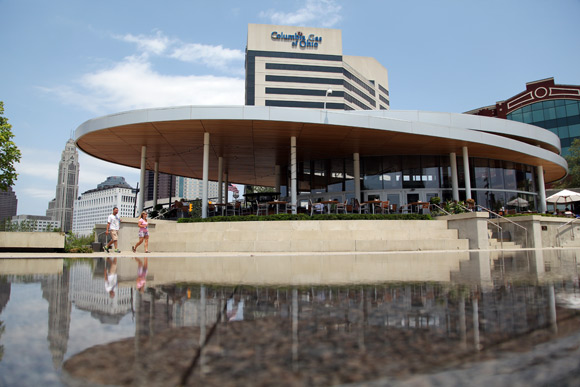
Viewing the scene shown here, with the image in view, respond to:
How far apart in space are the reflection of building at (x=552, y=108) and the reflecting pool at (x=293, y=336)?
62696 millimetres

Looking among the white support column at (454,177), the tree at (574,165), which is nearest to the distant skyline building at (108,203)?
the tree at (574,165)

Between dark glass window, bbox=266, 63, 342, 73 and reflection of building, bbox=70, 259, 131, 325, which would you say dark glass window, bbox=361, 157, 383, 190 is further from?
dark glass window, bbox=266, 63, 342, 73

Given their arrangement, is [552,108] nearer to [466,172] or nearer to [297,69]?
[466,172]

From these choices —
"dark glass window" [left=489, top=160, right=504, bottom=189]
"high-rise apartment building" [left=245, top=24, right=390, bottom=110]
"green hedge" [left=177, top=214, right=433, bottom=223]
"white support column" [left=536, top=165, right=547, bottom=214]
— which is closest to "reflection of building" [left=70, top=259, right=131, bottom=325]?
"green hedge" [left=177, top=214, right=433, bottom=223]

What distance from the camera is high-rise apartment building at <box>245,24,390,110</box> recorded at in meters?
92.6

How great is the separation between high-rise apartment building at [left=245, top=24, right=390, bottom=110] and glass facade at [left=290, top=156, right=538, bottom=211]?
66.9m

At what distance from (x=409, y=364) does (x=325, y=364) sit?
16.4 inches

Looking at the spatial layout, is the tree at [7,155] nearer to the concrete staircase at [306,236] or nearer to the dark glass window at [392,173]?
the concrete staircase at [306,236]

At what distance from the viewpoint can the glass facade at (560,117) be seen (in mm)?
54094

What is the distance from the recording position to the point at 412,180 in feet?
81.7

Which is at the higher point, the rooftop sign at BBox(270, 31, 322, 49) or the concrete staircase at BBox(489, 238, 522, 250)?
the rooftop sign at BBox(270, 31, 322, 49)

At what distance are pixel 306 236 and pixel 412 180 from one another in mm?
12320

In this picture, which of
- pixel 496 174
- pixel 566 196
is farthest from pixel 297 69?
pixel 566 196

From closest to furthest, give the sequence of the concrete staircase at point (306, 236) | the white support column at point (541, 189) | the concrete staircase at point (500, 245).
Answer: the concrete staircase at point (306, 236), the concrete staircase at point (500, 245), the white support column at point (541, 189)
